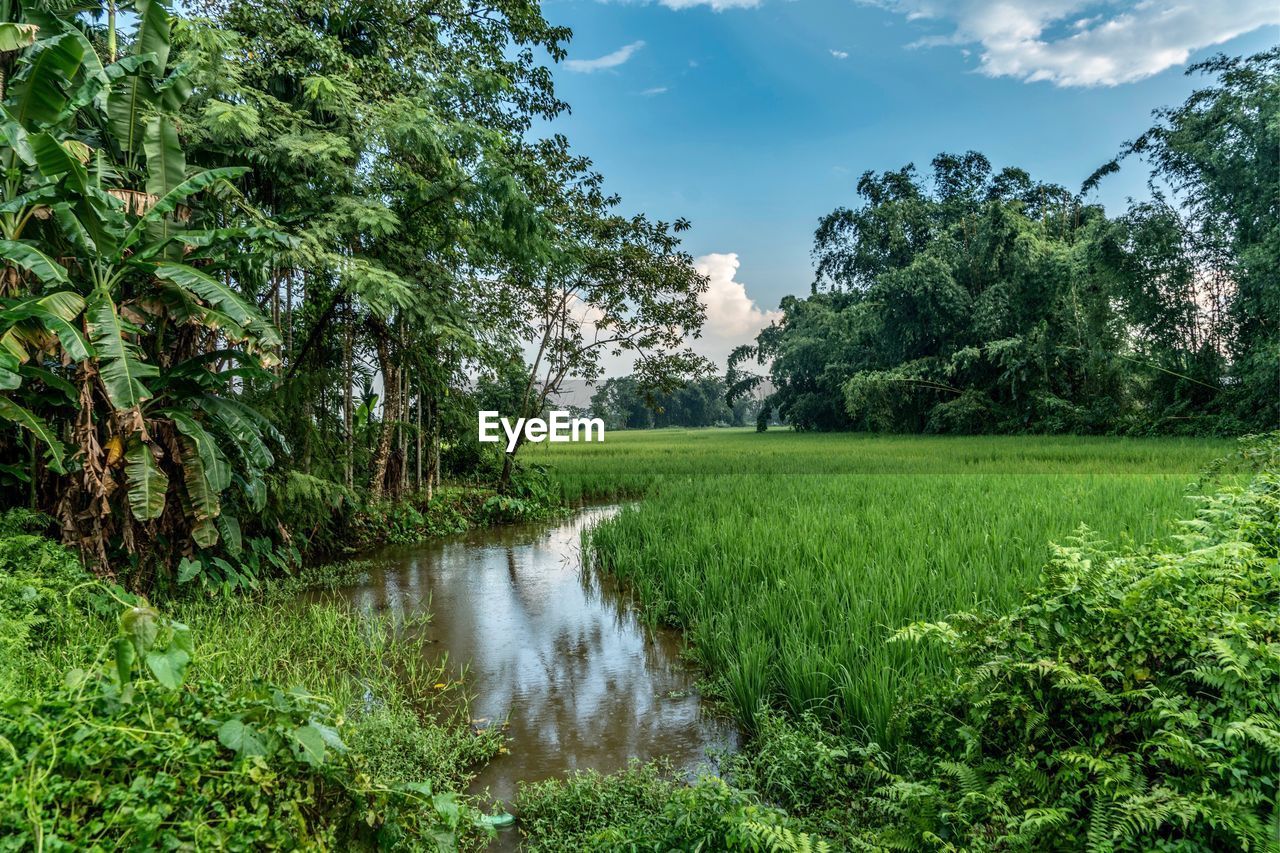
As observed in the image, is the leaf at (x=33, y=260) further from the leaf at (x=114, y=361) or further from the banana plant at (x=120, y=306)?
the leaf at (x=114, y=361)

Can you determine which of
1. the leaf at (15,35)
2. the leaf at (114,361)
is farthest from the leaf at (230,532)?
the leaf at (15,35)

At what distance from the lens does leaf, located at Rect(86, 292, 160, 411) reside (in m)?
3.71

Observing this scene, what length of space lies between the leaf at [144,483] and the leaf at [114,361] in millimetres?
334

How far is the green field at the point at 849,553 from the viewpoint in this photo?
295 cm

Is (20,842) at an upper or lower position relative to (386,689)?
upper

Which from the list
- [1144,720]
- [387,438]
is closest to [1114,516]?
[1144,720]

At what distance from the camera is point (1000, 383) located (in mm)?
20422

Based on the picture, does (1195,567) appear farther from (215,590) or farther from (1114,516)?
(215,590)

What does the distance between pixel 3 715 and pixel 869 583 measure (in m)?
3.63

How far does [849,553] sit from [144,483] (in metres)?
4.46

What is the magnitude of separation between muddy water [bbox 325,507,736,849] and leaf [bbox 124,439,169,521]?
1569 millimetres

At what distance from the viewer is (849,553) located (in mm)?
4512

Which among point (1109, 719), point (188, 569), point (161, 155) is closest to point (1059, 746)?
point (1109, 719)

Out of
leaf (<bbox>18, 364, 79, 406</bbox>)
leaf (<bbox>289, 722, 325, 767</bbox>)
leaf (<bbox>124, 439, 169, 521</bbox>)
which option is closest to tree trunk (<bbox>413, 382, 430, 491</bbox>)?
leaf (<bbox>124, 439, 169, 521</bbox>)
